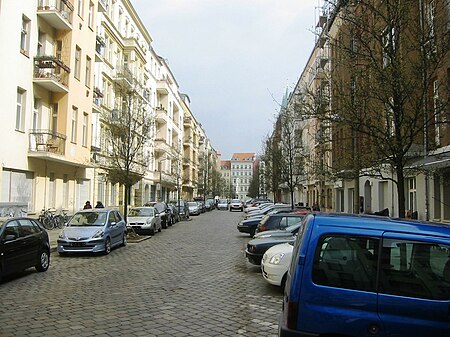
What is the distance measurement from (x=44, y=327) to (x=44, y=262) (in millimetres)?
5985

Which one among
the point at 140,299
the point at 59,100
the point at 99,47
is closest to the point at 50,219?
the point at 59,100

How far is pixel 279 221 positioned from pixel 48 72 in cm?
1446

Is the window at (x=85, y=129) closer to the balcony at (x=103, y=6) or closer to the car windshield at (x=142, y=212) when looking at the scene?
the car windshield at (x=142, y=212)

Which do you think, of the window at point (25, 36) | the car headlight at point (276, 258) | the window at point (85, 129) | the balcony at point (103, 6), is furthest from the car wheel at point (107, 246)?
the balcony at point (103, 6)

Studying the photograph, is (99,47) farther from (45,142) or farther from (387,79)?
(387,79)

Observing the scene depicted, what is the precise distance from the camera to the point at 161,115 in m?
55.6

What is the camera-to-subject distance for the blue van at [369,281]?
404 centimetres

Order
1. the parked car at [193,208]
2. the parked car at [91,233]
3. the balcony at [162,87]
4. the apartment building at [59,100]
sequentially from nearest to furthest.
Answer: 1. the parked car at [91,233]
2. the apartment building at [59,100]
3. the parked car at [193,208]
4. the balcony at [162,87]

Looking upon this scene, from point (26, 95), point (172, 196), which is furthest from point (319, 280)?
point (172, 196)

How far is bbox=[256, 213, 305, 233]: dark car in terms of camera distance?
16.4 metres

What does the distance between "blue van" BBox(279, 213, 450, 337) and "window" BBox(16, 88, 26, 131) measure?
20.5 m

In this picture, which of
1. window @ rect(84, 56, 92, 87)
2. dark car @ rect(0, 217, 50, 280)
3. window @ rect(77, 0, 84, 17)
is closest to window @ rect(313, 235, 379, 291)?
dark car @ rect(0, 217, 50, 280)

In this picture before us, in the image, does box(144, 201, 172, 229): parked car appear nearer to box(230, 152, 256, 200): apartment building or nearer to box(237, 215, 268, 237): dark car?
box(237, 215, 268, 237): dark car

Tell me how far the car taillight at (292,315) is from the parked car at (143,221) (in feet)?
67.5
